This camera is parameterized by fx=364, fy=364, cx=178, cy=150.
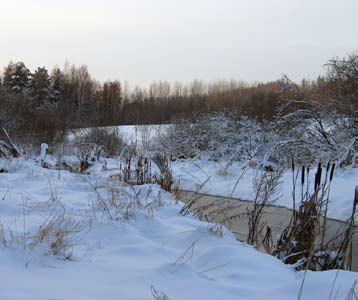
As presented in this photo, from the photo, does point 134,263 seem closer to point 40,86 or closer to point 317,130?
point 317,130

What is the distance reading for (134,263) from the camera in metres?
2.34

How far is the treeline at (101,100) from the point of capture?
1664 centimetres

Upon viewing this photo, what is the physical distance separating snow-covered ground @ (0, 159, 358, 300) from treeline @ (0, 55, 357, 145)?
7.87 metres

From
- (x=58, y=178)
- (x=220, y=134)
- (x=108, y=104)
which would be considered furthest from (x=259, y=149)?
(x=108, y=104)

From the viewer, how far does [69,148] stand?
1498cm

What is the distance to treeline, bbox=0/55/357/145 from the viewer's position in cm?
1664

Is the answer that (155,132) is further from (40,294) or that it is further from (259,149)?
(40,294)

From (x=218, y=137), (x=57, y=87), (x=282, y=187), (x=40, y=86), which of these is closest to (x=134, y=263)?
(x=282, y=187)

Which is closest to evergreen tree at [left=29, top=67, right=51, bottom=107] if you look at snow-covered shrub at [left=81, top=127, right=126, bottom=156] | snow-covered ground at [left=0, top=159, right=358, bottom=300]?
snow-covered shrub at [left=81, top=127, right=126, bottom=156]

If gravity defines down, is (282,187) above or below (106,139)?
below

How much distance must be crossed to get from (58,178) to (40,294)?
429 centimetres

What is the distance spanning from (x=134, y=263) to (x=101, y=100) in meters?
47.9

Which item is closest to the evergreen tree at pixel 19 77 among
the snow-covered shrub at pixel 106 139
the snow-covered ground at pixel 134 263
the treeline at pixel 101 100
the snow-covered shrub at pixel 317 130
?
the treeline at pixel 101 100

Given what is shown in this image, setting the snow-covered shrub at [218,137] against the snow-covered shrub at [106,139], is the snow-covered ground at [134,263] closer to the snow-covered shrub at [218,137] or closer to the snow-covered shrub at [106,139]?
the snow-covered shrub at [218,137]
